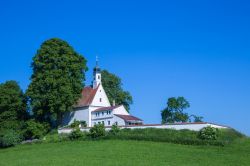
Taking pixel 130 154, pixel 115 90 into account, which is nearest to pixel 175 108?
pixel 115 90

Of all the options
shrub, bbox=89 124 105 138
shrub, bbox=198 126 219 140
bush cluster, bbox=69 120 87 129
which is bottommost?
shrub, bbox=198 126 219 140

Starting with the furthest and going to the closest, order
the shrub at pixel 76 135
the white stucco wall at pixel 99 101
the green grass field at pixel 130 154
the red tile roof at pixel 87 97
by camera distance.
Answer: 1. the white stucco wall at pixel 99 101
2. the red tile roof at pixel 87 97
3. the shrub at pixel 76 135
4. the green grass field at pixel 130 154

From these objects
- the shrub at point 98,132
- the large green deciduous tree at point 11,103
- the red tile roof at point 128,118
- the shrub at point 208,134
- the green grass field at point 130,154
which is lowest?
the green grass field at point 130,154

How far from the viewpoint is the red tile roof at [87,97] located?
217 ft

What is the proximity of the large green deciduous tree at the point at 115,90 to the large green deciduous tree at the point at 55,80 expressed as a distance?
12.6 meters

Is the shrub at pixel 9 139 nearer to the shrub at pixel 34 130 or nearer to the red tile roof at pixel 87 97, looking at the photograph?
the shrub at pixel 34 130

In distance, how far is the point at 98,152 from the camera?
39.9m

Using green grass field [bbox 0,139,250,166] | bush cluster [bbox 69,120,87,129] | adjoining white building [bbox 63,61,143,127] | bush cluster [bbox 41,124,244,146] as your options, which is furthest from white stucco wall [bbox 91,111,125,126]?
green grass field [bbox 0,139,250,166]

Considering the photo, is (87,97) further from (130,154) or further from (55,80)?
(130,154)

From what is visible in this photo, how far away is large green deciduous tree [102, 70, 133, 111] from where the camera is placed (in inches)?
2992

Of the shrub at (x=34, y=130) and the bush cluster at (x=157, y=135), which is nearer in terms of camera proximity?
the bush cluster at (x=157, y=135)

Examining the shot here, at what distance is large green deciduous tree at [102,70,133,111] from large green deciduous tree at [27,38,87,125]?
12.6 metres

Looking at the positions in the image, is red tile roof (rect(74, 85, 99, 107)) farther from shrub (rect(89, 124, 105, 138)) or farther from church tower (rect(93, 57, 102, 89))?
shrub (rect(89, 124, 105, 138))

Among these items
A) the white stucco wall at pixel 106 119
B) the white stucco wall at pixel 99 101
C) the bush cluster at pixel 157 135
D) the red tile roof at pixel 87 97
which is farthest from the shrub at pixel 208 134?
the white stucco wall at pixel 99 101
